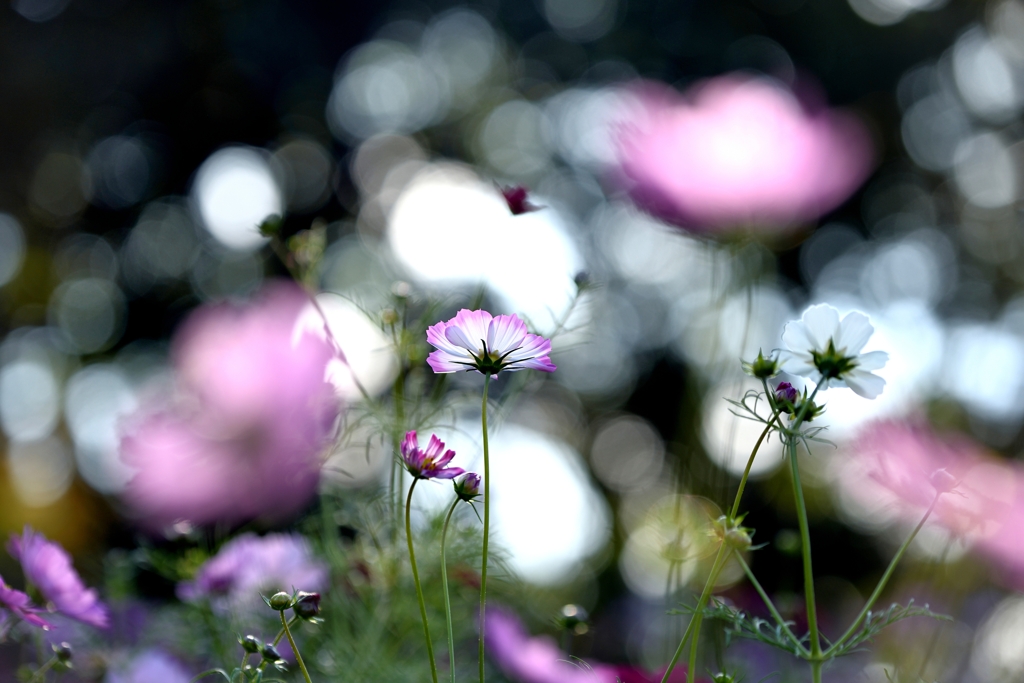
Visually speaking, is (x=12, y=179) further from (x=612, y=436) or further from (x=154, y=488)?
(x=154, y=488)

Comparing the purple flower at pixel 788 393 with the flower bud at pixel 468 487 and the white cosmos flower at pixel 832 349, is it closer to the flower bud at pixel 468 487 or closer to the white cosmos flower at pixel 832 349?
the white cosmos flower at pixel 832 349

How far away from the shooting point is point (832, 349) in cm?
37

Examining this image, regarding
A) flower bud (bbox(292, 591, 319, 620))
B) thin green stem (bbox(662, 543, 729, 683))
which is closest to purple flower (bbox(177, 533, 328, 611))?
flower bud (bbox(292, 591, 319, 620))

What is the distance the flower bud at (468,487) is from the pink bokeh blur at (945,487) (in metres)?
0.22

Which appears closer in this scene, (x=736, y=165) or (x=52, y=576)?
(x=52, y=576)

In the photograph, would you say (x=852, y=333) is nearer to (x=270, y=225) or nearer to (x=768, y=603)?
(x=768, y=603)

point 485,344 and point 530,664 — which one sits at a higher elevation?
point 485,344

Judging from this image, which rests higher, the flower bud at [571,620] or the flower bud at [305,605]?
the flower bud at [305,605]

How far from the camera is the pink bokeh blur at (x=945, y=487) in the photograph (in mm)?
465

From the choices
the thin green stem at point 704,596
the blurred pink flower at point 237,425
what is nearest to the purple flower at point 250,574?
the blurred pink flower at point 237,425

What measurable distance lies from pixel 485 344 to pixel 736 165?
26 cm

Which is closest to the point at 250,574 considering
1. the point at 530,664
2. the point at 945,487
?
the point at 530,664

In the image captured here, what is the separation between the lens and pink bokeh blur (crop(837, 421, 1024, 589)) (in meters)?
0.46

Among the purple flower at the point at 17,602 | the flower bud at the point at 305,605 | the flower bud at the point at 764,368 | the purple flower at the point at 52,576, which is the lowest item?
the purple flower at the point at 52,576
